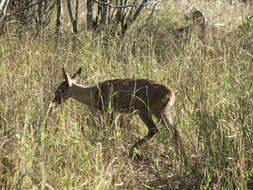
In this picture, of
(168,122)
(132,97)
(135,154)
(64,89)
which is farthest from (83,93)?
(135,154)

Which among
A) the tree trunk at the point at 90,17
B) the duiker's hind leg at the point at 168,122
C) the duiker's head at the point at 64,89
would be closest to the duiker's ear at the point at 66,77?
the duiker's head at the point at 64,89

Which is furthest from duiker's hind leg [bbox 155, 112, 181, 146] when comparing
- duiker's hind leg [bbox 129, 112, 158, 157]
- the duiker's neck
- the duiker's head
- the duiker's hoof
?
the duiker's head

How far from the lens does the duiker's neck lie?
19.1 ft

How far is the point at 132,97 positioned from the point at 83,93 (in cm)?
91

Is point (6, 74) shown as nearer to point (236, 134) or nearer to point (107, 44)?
point (107, 44)

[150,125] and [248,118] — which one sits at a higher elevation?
[248,118]

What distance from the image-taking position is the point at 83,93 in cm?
586

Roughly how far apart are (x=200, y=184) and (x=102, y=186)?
0.88 meters

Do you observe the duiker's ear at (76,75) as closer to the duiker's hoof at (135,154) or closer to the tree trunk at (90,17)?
the duiker's hoof at (135,154)

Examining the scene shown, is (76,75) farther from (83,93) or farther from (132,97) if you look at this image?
(132,97)

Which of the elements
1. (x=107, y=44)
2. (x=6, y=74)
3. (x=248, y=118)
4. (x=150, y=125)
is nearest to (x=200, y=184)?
(x=248, y=118)

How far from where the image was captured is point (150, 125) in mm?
5352

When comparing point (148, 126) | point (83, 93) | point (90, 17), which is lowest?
point (148, 126)

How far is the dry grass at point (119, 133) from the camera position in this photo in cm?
398
